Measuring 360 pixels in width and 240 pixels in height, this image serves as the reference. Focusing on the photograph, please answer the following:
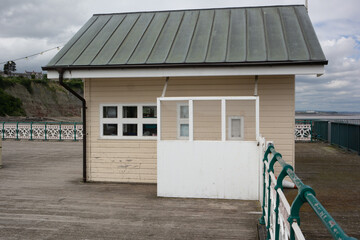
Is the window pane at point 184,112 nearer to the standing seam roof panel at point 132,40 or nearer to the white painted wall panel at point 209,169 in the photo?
the white painted wall panel at point 209,169

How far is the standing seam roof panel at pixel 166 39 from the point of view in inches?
299

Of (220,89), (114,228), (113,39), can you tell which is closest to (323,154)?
(220,89)

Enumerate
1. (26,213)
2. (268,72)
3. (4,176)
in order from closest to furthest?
1. (26,213)
2. (268,72)
3. (4,176)

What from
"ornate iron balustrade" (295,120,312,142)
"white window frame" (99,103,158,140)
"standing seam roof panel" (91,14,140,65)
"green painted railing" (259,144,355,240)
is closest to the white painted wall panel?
"white window frame" (99,103,158,140)

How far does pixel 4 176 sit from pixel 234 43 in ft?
24.2

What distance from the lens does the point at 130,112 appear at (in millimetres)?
8438

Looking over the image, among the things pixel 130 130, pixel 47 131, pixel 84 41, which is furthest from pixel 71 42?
pixel 47 131

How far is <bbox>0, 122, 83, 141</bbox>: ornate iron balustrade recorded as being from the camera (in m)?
21.0

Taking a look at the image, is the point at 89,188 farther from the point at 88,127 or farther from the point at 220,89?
the point at 220,89

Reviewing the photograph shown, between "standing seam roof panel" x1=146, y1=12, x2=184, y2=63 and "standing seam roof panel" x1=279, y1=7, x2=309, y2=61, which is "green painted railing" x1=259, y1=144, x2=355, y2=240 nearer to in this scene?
"standing seam roof panel" x1=279, y1=7, x2=309, y2=61

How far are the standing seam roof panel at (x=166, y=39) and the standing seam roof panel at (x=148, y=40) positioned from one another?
0.12m

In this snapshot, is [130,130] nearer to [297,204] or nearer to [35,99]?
[297,204]

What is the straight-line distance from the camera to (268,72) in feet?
22.4

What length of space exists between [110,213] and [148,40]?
4.52 meters
